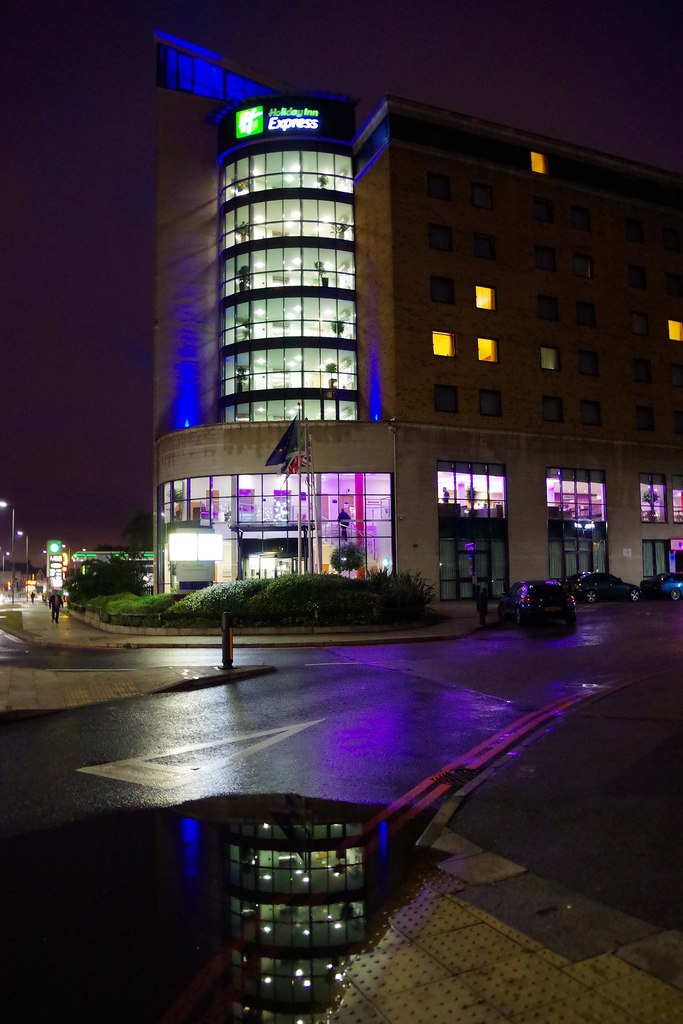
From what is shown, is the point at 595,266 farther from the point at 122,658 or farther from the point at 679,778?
the point at 679,778

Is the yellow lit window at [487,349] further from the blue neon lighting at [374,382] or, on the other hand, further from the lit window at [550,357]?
the blue neon lighting at [374,382]

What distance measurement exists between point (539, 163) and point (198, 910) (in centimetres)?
5028

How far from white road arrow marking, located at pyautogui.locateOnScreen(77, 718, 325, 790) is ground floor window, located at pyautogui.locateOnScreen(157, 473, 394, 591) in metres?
30.6

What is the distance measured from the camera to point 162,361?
49875 millimetres

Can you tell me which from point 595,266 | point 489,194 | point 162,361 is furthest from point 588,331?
point 162,361

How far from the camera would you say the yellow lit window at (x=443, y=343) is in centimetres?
4166

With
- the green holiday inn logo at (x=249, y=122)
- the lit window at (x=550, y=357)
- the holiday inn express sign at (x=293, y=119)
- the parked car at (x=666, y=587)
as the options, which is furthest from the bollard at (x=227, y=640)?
→ the green holiday inn logo at (x=249, y=122)

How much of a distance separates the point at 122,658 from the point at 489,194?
37.6 m

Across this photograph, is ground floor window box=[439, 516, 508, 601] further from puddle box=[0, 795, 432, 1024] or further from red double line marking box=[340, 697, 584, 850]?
puddle box=[0, 795, 432, 1024]

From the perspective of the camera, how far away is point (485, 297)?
43.3m

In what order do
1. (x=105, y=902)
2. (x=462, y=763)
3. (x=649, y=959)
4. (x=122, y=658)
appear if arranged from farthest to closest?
(x=122, y=658), (x=462, y=763), (x=105, y=902), (x=649, y=959)

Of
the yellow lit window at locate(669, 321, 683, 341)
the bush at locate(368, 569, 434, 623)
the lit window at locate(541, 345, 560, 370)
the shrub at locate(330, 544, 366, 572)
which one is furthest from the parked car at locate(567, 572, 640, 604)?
the yellow lit window at locate(669, 321, 683, 341)

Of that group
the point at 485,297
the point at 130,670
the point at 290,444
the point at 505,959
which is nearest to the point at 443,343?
the point at 485,297

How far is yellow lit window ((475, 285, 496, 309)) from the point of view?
43.1 m
